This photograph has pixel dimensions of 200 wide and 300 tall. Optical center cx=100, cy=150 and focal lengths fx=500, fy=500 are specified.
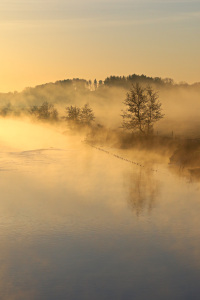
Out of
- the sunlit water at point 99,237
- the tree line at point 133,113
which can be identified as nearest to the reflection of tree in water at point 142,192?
the sunlit water at point 99,237

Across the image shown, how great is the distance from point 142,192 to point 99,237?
50.8ft

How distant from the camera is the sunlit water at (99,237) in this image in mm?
20359

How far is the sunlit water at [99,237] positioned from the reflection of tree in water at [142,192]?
8cm

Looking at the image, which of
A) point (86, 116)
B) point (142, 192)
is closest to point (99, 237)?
point (142, 192)

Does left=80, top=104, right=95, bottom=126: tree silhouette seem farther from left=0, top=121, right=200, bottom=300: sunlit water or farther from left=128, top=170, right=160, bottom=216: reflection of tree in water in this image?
left=0, top=121, right=200, bottom=300: sunlit water

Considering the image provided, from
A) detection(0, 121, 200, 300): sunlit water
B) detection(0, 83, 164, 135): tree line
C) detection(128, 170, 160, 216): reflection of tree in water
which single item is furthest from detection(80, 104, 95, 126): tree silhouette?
detection(0, 121, 200, 300): sunlit water

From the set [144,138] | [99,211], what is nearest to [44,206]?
[99,211]

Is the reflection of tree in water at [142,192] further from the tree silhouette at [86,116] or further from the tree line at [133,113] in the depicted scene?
the tree silhouette at [86,116]

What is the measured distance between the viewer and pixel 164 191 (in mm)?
42625

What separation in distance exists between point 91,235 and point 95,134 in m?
83.9

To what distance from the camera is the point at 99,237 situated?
27.7 meters

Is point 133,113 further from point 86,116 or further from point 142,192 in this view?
point 142,192

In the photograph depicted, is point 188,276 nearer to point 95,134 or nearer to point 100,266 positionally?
point 100,266

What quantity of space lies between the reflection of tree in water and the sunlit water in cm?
8
